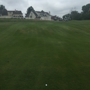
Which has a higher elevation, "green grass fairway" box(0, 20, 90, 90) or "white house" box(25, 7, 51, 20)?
"green grass fairway" box(0, 20, 90, 90)

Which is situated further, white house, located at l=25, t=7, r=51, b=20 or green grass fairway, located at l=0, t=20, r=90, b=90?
white house, located at l=25, t=7, r=51, b=20

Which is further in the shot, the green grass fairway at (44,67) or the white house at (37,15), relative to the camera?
the white house at (37,15)

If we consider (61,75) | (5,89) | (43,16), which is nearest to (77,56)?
(61,75)

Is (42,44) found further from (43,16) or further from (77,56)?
(43,16)

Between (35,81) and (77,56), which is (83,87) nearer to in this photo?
(35,81)

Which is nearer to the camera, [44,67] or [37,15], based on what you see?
[44,67]

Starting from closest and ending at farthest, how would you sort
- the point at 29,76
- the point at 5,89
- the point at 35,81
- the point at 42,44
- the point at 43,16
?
the point at 5,89, the point at 35,81, the point at 29,76, the point at 42,44, the point at 43,16

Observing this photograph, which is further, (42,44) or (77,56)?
(42,44)

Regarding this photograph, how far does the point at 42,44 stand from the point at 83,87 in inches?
451

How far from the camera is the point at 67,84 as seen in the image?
11844 mm

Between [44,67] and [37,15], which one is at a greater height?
[44,67]

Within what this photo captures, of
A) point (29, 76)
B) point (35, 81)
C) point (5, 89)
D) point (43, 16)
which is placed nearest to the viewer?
point (5, 89)

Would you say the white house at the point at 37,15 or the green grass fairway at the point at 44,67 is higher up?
the green grass fairway at the point at 44,67

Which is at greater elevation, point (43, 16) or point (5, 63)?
point (5, 63)
